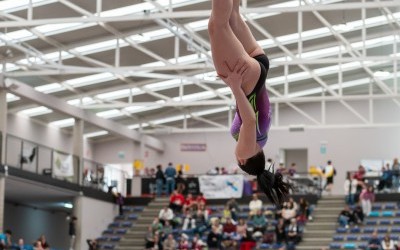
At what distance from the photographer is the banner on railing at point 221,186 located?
98.2 feet

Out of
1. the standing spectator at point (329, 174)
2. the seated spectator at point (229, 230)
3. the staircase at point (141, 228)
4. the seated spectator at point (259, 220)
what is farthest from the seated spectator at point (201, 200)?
the standing spectator at point (329, 174)

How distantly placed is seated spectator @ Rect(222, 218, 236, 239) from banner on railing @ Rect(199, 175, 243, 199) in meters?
3.85

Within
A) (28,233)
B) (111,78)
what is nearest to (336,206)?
(111,78)

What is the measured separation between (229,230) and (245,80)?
2213 centimetres

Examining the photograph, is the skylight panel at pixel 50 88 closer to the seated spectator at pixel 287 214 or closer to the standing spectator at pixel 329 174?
the seated spectator at pixel 287 214

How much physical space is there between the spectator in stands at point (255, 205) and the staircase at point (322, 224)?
1721mm

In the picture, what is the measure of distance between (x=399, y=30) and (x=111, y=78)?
989 centimetres

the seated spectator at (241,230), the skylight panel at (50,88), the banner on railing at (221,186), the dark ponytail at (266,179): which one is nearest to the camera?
the dark ponytail at (266,179)

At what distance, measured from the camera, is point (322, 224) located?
2766cm

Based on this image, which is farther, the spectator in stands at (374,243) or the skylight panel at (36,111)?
the skylight panel at (36,111)

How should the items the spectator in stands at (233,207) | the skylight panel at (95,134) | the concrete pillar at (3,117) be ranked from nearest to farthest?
the concrete pillar at (3,117) < the spectator in stands at (233,207) < the skylight panel at (95,134)

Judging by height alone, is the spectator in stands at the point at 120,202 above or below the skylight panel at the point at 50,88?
below

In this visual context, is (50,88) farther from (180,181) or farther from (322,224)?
(322,224)

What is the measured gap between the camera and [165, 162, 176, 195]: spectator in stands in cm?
3100
